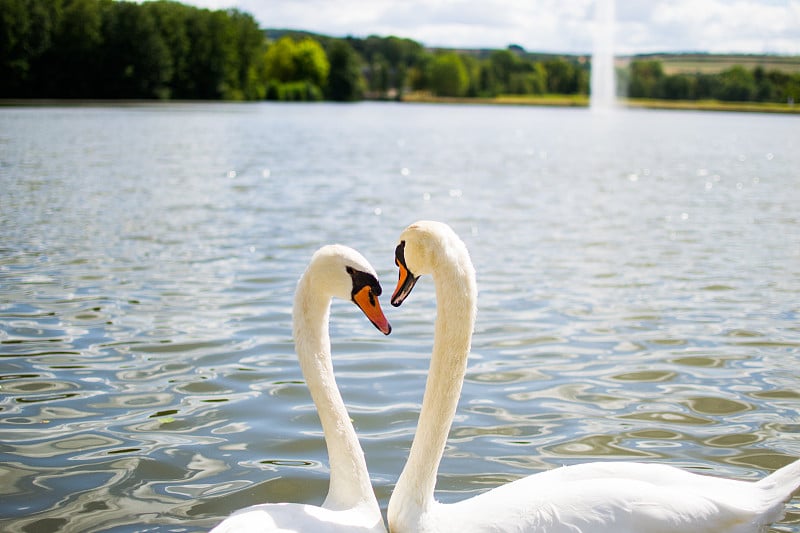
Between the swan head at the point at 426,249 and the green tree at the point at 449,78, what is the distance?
169 meters

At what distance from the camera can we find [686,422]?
636 cm

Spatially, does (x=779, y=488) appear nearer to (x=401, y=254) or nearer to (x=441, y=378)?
(x=441, y=378)

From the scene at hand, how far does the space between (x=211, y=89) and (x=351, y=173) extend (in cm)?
9345

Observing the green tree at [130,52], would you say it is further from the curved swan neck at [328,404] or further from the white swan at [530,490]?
the white swan at [530,490]

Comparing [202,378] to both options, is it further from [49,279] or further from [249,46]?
[249,46]

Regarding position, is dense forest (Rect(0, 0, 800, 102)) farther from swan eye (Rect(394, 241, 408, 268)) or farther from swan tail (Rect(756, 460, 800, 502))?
swan tail (Rect(756, 460, 800, 502))

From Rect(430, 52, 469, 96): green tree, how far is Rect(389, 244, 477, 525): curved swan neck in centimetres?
16945

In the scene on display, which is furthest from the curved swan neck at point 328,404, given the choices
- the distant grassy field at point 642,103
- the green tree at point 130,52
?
the distant grassy field at point 642,103

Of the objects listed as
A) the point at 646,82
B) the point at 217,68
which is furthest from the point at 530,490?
the point at 646,82

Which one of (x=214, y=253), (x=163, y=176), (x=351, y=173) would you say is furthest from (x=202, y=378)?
(x=351, y=173)

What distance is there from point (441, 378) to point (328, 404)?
59 cm

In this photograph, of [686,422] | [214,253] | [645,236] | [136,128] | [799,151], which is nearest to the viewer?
[686,422]

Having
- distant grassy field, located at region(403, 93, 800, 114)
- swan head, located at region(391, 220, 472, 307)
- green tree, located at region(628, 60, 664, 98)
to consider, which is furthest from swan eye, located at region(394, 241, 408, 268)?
green tree, located at region(628, 60, 664, 98)

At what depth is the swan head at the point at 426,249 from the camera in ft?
12.5
